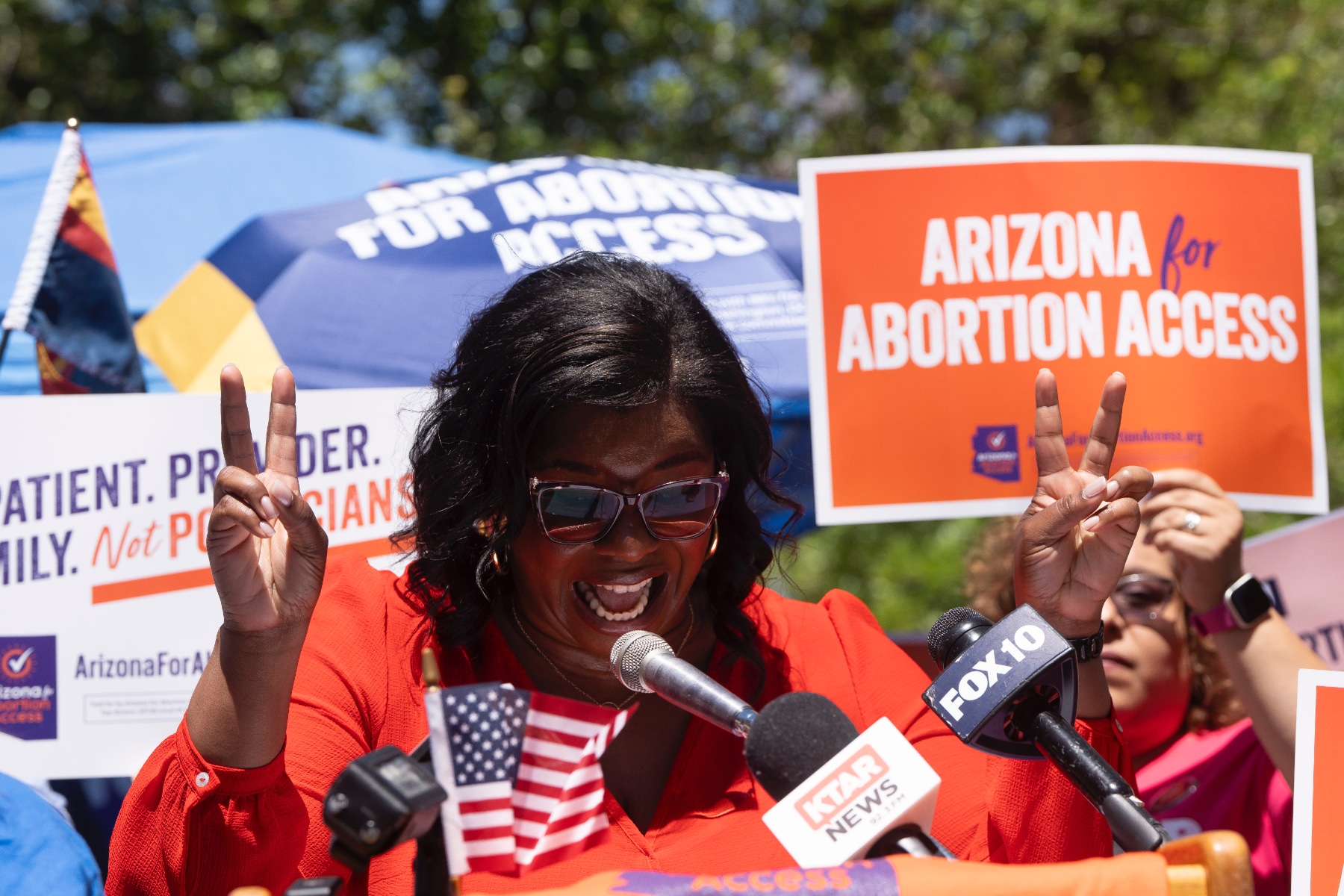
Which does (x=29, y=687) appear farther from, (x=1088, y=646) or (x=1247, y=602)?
(x=1247, y=602)

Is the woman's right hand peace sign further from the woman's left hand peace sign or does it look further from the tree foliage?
the tree foliage

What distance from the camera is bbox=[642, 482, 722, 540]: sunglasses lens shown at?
225cm

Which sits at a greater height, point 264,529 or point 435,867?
point 264,529

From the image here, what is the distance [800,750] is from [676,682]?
22cm

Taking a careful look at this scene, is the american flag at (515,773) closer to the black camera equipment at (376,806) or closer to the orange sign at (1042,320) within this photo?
the black camera equipment at (376,806)

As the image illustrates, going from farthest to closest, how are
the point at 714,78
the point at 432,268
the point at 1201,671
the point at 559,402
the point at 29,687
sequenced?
1. the point at 714,78
2. the point at 432,268
3. the point at 1201,671
4. the point at 29,687
5. the point at 559,402

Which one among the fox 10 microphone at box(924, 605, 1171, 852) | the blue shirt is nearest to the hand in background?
the fox 10 microphone at box(924, 605, 1171, 852)

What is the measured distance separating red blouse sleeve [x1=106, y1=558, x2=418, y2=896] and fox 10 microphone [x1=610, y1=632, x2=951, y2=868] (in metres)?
0.78

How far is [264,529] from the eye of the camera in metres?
1.84

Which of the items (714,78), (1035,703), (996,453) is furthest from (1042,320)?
A: (714,78)

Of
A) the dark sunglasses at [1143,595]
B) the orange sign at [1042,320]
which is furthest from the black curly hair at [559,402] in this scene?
the dark sunglasses at [1143,595]

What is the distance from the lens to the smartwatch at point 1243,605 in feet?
9.12

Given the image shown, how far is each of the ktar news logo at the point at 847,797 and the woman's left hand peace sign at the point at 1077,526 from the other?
32.6 inches

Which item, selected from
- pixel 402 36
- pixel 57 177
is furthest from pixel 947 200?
pixel 402 36
